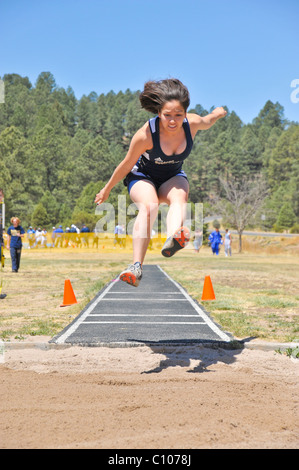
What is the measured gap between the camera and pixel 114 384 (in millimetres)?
4852

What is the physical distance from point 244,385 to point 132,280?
145cm

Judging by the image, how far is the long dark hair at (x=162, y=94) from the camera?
17.0 ft

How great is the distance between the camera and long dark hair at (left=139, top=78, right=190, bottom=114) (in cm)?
517

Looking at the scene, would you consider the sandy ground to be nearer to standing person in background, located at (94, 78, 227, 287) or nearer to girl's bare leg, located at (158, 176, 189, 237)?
standing person in background, located at (94, 78, 227, 287)

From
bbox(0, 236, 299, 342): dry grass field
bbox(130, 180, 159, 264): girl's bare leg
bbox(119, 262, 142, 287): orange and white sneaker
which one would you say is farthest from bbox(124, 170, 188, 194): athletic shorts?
bbox(0, 236, 299, 342): dry grass field

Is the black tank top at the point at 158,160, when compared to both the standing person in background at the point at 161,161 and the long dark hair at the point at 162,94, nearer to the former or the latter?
the standing person in background at the point at 161,161

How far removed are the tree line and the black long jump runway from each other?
48179 millimetres

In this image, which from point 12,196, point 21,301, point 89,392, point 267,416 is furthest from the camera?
point 12,196

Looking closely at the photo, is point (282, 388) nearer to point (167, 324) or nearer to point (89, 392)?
point (89, 392)

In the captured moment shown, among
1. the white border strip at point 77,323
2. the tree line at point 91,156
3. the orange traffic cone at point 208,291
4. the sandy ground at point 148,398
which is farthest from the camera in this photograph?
the tree line at point 91,156

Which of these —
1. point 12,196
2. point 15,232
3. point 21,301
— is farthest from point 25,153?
→ point 21,301

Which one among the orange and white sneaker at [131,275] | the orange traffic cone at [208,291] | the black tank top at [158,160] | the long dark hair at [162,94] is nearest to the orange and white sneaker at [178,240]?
the orange and white sneaker at [131,275]

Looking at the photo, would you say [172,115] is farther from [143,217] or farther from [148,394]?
[148,394]

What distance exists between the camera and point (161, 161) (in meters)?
5.44
